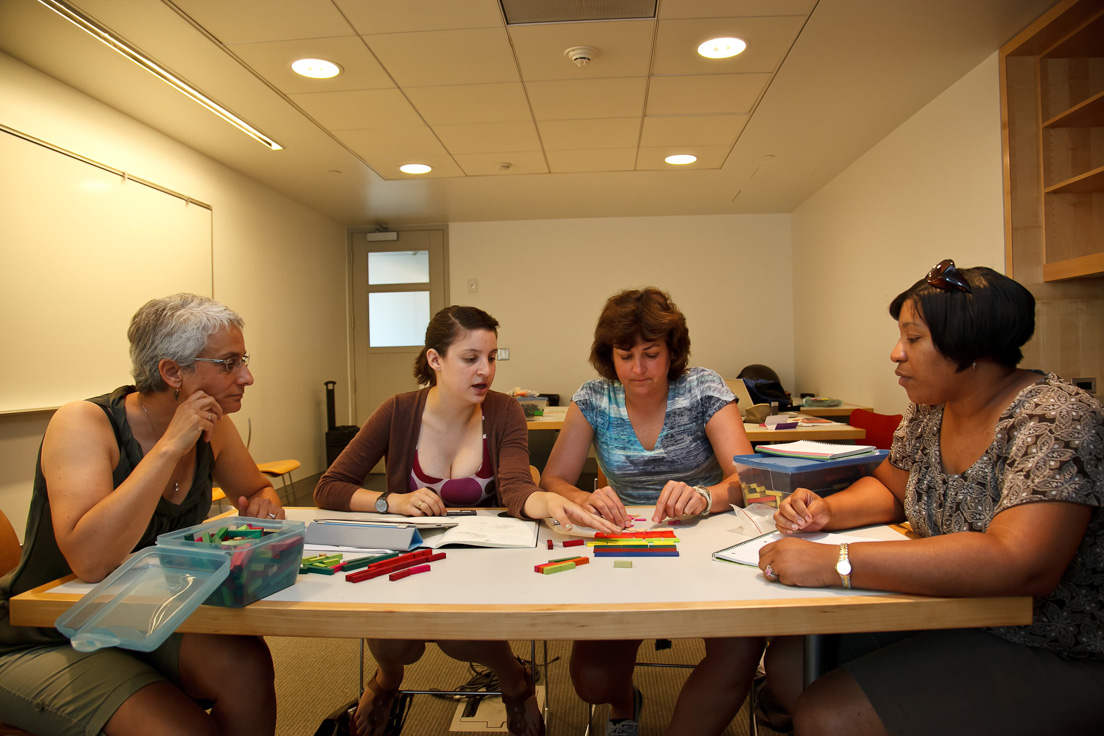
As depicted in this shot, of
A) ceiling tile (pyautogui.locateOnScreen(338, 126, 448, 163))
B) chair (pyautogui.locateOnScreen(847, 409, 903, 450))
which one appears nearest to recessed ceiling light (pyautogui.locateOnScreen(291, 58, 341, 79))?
ceiling tile (pyautogui.locateOnScreen(338, 126, 448, 163))

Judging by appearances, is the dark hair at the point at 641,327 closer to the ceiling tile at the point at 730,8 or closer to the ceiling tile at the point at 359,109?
the ceiling tile at the point at 730,8

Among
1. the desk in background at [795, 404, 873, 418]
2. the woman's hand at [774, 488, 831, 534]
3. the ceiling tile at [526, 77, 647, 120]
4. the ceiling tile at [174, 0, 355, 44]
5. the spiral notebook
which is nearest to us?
the spiral notebook

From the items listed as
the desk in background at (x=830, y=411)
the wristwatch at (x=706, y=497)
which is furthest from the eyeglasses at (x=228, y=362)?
the desk in background at (x=830, y=411)

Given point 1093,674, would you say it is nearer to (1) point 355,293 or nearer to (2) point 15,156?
(2) point 15,156

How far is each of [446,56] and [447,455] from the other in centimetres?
217

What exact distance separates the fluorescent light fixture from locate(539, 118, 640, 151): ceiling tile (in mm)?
1911

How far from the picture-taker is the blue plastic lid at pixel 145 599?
1.03m

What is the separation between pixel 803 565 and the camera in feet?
3.70

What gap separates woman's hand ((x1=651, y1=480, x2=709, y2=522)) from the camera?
1.60 m

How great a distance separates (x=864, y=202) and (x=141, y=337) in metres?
5.03

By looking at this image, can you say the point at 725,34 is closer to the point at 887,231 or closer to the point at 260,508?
the point at 887,231

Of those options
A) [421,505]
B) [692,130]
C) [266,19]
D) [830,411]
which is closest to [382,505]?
[421,505]

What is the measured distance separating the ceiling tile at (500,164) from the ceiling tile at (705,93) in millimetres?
1206

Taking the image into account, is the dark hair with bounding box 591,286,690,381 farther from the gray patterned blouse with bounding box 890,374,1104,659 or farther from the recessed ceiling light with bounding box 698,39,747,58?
the recessed ceiling light with bounding box 698,39,747,58
